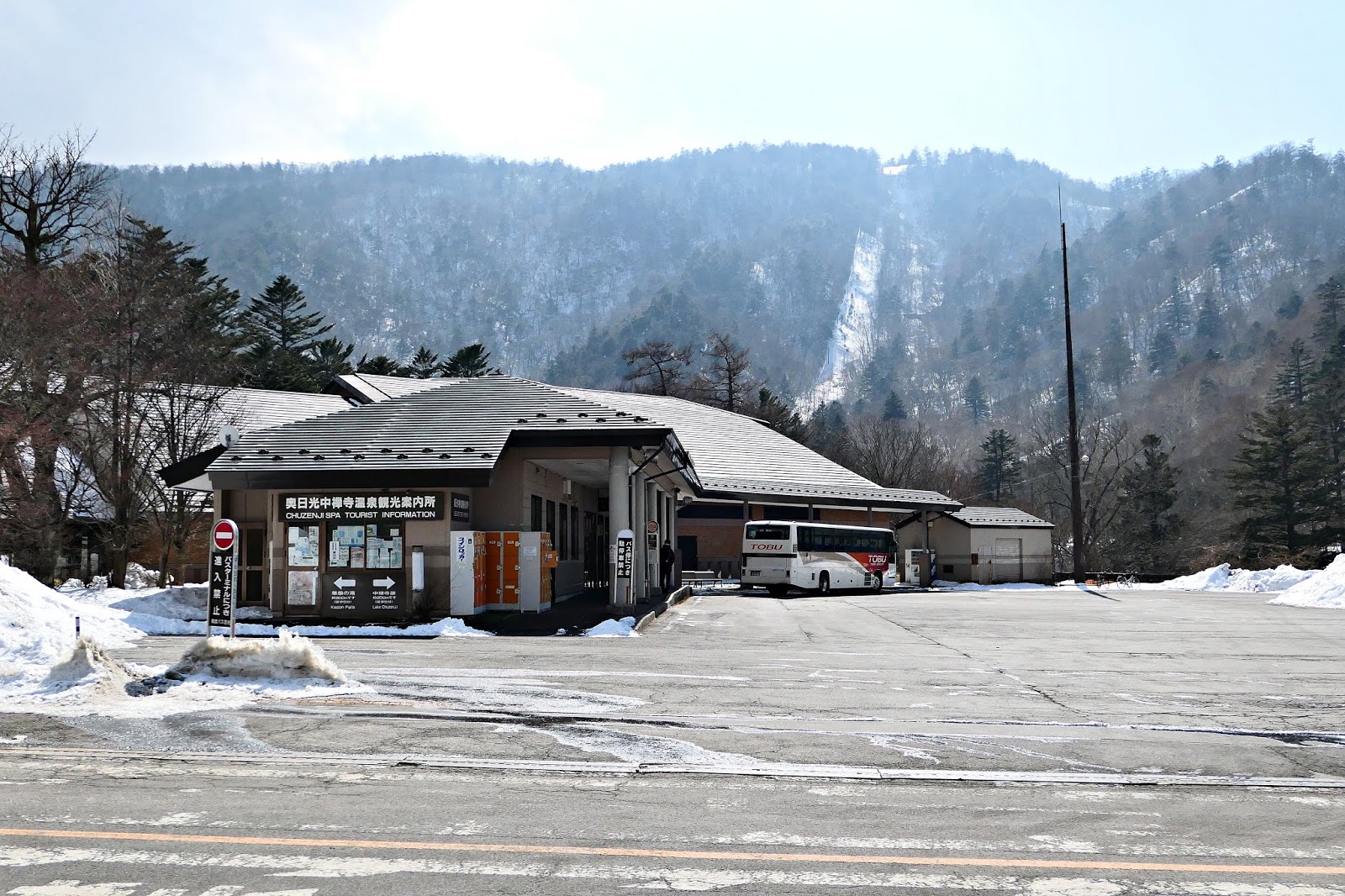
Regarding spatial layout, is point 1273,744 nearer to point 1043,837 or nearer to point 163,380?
point 1043,837

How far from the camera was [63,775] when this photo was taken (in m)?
8.38

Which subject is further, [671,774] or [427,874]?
[671,774]

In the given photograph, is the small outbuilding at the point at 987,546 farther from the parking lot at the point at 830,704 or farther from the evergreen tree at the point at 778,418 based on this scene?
the parking lot at the point at 830,704

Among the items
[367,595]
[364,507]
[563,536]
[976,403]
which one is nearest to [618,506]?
[364,507]

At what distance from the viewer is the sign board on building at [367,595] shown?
2481 cm

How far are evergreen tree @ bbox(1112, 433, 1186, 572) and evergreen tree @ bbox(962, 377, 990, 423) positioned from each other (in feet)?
342

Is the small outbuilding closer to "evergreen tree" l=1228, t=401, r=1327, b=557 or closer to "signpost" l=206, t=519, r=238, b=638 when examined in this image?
"evergreen tree" l=1228, t=401, r=1327, b=557

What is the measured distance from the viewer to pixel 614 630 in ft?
73.3

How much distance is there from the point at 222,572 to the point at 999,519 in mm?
47289

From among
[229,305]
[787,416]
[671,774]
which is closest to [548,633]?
[671,774]

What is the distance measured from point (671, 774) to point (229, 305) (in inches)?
2803

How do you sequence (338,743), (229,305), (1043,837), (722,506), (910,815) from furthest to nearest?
1. (229,305)
2. (722,506)
3. (338,743)
4. (910,815)
5. (1043,837)

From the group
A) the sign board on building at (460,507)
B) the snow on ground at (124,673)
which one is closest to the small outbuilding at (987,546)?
the sign board on building at (460,507)

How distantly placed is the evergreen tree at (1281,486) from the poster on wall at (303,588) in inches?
2142
